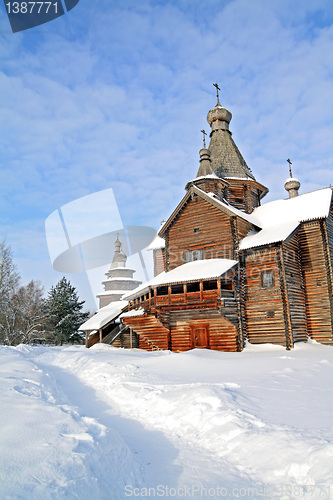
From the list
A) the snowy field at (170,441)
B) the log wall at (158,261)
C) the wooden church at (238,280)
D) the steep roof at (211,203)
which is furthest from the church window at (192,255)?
the snowy field at (170,441)

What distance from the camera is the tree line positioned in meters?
31.2

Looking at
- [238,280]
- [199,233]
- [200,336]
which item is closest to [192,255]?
[199,233]

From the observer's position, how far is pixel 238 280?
820 inches

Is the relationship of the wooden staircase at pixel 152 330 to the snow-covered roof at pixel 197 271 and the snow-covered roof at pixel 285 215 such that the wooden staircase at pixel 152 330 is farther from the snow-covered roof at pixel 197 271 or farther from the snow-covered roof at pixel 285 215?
the snow-covered roof at pixel 285 215

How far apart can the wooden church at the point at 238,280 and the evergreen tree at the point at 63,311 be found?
16.3 metres

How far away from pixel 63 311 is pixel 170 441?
116 feet

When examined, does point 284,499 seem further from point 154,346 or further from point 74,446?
point 154,346

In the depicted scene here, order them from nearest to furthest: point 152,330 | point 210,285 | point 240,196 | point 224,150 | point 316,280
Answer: point 316,280, point 210,285, point 152,330, point 240,196, point 224,150

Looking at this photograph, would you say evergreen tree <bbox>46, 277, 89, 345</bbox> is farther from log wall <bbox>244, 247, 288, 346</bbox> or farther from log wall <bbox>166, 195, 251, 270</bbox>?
log wall <bbox>244, 247, 288, 346</bbox>

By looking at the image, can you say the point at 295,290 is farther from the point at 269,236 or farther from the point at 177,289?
the point at 177,289

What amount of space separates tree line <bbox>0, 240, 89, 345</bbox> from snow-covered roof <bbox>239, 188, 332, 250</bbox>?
21.7 metres

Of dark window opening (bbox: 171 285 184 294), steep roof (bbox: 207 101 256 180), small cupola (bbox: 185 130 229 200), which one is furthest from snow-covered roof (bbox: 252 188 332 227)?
dark window opening (bbox: 171 285 184 294)

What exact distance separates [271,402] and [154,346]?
1562 cm

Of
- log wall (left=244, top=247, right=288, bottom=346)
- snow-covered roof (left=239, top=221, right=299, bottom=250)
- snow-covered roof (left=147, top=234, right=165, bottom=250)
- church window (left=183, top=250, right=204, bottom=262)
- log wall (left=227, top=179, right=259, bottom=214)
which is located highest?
log wall (left=227, top=179, right=259, bottom=214)
